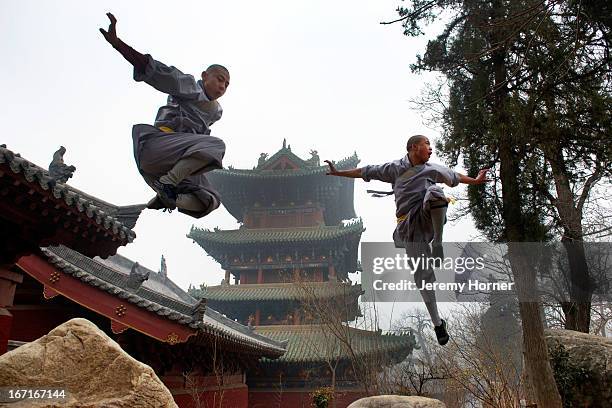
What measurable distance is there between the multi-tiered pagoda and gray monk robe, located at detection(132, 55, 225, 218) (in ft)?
53.3

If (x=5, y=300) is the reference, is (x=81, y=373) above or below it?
below

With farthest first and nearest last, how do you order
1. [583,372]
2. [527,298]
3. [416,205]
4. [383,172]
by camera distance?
[583,372], [527,298], [383,172], [416,205]

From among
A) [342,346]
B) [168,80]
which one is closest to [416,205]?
[168,80]

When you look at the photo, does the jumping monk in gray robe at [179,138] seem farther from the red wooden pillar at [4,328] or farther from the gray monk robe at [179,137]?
the red wooden pillar at [4,328]

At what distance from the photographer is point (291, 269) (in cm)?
2520

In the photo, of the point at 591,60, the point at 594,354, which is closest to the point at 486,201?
the point at 591,60

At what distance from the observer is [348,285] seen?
2214 centimetres

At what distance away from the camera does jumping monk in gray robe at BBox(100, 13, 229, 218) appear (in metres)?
2.28

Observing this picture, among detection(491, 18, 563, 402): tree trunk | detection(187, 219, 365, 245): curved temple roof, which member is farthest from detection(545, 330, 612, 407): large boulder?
detection(187, 219, 365, 245): curved temple roof

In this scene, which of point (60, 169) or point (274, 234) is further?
point (274, 234)

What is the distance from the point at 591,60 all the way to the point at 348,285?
1706 centimetres

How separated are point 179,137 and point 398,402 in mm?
9717

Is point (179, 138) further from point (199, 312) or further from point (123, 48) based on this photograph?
point (199, 312)

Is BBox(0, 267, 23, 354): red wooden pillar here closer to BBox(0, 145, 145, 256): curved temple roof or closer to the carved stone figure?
BBox(0, 145, 145, 256): curved temple roof
